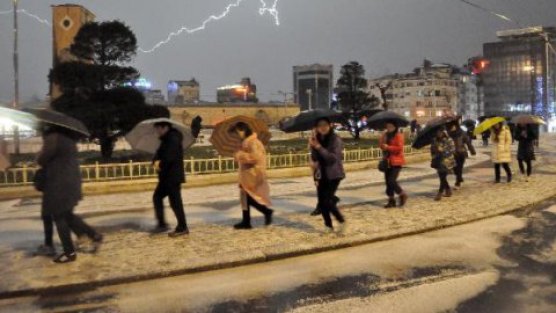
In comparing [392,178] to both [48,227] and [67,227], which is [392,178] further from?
[48,227]

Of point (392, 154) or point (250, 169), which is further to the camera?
point (392, 154)

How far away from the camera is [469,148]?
12805 millimetres

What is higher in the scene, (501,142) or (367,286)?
(501,142)

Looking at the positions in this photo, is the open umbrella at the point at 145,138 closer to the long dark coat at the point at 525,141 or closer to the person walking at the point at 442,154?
the person walking at the point at 442,154

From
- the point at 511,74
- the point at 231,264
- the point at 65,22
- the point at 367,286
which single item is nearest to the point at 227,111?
the point at 65,22

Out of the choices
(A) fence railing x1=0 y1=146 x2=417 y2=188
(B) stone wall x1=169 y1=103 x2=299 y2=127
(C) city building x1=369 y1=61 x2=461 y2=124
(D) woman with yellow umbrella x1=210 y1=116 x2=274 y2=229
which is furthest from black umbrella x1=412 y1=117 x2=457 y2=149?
(C) city building x1=369 y1=61 x2=461 y2=124

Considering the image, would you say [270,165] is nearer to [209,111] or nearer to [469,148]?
[469,148]

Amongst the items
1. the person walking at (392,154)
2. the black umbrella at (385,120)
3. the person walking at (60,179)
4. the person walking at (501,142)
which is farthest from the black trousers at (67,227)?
the person walking at (501,142)

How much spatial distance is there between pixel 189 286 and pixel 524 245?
4.55m

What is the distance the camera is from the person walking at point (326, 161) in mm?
7930

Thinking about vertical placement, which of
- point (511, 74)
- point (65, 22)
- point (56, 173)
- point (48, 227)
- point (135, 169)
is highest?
point (511, 74)

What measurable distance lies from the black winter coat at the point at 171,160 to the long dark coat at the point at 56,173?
4.84 feet

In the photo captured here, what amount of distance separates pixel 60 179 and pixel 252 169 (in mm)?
2843

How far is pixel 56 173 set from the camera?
6.62m
